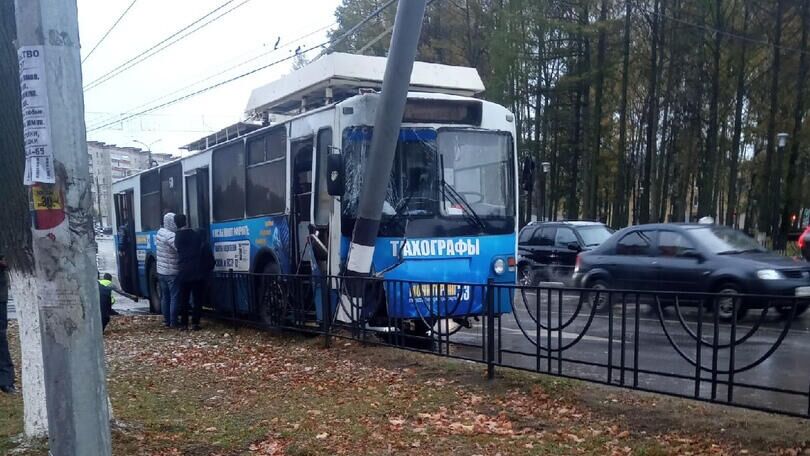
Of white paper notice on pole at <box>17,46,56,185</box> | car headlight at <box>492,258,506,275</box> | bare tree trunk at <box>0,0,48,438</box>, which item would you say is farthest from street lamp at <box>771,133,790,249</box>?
white paper notice on pole at <box>17,46,56,185</box>

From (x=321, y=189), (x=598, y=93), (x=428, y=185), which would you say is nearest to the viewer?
(x=428, y=185)

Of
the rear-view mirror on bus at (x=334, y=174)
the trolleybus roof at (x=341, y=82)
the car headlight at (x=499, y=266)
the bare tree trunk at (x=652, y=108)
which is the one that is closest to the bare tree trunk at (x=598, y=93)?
the bare tree trunk at (x=652, y=108)

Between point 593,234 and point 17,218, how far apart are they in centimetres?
1607

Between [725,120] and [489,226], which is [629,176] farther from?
[489,226]

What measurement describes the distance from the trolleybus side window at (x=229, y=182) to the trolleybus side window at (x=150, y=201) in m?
3.96

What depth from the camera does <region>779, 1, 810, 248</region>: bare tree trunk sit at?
30.4m

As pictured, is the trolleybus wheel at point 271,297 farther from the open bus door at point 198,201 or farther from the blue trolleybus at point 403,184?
the open bus door at point 198,201

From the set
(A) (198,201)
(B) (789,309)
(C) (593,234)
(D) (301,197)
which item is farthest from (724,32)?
(B) (789,309)

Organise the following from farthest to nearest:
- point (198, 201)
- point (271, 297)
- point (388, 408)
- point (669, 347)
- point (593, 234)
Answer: point (593, 234) → point (198, 201) → point (271, 297) → point (388, 408) → point (669, 347)

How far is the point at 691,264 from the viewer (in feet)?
40.4

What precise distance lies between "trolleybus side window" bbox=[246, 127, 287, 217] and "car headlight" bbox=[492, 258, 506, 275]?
331 cm

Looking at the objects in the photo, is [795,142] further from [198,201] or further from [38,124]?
[38,124]

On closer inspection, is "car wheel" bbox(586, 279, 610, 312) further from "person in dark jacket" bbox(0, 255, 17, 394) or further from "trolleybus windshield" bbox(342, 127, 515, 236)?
"person in dark jacket" bbox(0, 255, 17, 394)

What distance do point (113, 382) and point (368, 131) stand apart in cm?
442
